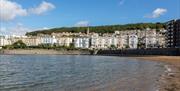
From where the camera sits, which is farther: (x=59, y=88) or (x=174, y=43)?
(x=174, y=43)

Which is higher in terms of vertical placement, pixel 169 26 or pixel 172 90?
pixel 169 26

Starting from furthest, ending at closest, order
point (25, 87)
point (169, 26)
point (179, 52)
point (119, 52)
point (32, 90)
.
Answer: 1. point (119, 52)
2. point (169, 26)
3. point (179, 52)
4. point (25, 87)
5. point (32, 90)

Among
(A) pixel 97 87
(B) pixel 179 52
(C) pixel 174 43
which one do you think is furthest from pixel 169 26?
(A) pixel 97 87

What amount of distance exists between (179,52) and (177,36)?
127 ft


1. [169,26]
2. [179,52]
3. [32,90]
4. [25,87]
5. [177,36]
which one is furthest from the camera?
[169,26]

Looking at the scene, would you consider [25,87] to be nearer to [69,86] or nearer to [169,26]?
[69,86]

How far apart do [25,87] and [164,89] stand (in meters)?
8.14

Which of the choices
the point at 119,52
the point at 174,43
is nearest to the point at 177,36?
the point at 174,43

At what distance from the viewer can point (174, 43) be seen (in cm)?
16275

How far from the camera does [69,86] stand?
23641mm

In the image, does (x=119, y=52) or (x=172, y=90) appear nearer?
(x=172, y=90)

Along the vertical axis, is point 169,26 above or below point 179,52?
above

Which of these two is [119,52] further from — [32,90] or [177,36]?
[32,90]

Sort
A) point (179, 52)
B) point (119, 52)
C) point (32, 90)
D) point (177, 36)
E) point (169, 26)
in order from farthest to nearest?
1. point (119, 52)
2. point (169, 26)
3. point (177, 36)
4. point (179, 52)
5. point (32, 90)
